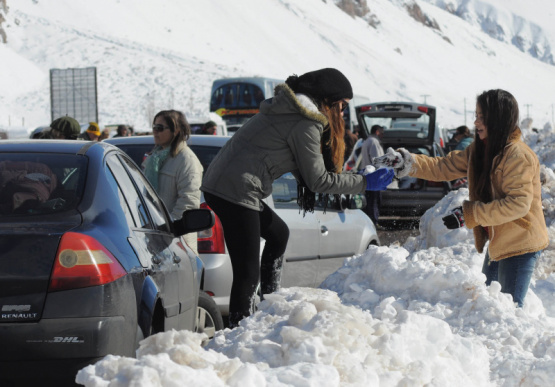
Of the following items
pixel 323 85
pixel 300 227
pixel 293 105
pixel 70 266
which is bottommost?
pixel 300 227

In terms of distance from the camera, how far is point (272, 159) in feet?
17.0

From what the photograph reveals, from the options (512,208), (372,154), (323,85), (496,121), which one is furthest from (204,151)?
(372,154)

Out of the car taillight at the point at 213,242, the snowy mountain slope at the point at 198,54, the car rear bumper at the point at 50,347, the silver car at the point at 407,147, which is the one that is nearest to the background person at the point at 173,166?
the car taillight at the point at 213,242

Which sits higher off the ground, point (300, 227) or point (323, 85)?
A: point (323, 85)

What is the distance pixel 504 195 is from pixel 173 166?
A: 2585 mm

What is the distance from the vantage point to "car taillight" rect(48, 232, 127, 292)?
11.5ft

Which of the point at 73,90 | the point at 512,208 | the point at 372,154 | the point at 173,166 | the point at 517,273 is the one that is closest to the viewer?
the point at 512,208

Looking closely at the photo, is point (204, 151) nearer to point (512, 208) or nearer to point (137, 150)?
point (137, 150)

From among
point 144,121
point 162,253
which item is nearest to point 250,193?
point 162,253

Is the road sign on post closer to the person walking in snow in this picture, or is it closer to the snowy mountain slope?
the snowy mountain slope

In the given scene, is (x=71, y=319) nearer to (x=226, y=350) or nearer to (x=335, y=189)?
(x=226, y=350)

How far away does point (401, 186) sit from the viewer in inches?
645

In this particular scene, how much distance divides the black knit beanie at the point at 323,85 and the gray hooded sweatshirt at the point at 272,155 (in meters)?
0.10

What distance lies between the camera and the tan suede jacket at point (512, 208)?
4879 millimetres
